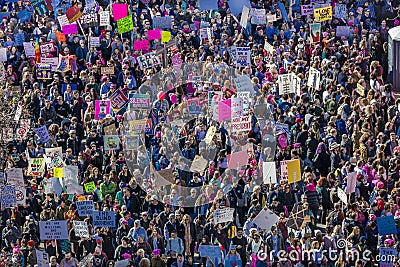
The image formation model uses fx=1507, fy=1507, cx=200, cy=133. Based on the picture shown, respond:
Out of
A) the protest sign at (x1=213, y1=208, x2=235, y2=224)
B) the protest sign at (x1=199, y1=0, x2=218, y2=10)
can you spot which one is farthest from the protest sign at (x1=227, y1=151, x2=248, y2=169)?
the protest sign at (x1=199, y1=0, x2=218, y2=10)

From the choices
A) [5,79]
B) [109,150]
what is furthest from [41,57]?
[109,150]

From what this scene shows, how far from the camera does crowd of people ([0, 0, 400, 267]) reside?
2795 centimetres

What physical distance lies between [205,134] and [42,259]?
5.31 metres

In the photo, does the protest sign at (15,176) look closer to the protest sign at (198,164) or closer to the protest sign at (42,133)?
the protest sign at (42,133)

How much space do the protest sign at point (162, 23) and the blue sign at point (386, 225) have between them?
13022mm

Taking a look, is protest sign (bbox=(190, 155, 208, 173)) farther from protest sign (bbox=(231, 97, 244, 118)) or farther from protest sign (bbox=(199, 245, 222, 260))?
protest sign (bbox=(199, 245, 222, 260))

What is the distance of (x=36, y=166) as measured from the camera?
31109 mm

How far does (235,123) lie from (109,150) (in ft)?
8.92

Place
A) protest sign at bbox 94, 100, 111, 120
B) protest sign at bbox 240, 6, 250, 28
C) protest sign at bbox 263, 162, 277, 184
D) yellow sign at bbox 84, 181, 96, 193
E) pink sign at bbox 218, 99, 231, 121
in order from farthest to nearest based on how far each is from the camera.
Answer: protest sign at bbox 240, 6, 250, 28 < protest sign at bbox 94, 100, 111, 120 < pink sign at bbox 218, 99, 231, 121 < yellow sign at bbox 84, 181, 96, 193 < protest sign at bbox 263, 162, 277, 184

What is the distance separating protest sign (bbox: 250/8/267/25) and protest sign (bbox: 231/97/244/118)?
694 cm

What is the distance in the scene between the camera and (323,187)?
96.0 ft

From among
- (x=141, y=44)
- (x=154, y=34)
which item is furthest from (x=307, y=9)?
(x=141, y=44)

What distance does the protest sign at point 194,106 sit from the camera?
32.9m

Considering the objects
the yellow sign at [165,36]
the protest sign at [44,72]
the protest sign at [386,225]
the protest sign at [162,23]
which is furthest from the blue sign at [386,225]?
the protest sign at [162,23]
